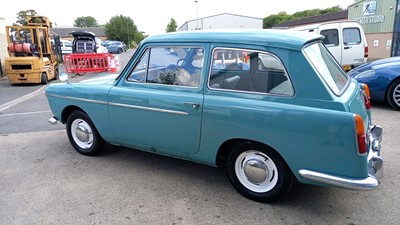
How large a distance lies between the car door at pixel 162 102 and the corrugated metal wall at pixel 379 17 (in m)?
18.6

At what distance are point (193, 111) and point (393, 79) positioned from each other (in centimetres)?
507

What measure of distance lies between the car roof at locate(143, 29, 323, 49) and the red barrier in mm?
10441

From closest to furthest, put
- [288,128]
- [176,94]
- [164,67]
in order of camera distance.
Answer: [288,128]
[176,94]
[164,67]

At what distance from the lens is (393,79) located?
621cm

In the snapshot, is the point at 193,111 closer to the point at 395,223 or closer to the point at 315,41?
the point at 315,41

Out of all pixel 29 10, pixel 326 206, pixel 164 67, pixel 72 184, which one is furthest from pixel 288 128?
pixel 29 10

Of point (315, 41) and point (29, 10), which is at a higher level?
point (29, 10)

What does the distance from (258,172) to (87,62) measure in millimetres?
11757

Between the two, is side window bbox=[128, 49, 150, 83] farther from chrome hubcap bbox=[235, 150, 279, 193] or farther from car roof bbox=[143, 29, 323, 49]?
chrome hubcap bbox=[235, 150, 279, 193]

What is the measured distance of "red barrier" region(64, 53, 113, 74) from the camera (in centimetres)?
1296

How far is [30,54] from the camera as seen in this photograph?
12492 mm

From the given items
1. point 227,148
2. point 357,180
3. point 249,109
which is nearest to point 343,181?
point 357,180

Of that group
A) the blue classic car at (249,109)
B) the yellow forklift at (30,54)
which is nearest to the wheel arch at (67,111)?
the blue classic car at (249,109)

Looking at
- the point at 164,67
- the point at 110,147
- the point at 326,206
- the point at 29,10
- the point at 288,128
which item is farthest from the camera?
the point at 29,10
